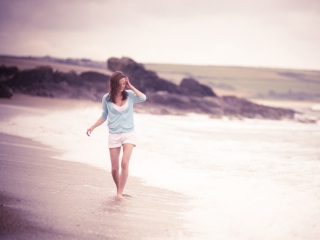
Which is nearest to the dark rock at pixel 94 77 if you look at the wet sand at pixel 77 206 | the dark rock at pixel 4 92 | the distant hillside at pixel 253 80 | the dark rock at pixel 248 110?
the dark rock at pixel 248 110

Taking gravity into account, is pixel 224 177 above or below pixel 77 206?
below

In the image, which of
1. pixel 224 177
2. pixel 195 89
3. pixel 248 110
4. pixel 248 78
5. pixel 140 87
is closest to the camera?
pixel 224 177

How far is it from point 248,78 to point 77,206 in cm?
9569

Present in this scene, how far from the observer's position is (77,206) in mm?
5285

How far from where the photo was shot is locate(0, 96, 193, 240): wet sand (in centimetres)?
437

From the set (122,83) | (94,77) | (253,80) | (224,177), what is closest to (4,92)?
(94,77)

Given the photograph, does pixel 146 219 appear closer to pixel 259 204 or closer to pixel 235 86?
pixel 259 204

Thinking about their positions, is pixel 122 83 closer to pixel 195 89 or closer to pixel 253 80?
pixel 195 89

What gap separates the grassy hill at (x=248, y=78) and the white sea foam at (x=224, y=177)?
51.3 metres

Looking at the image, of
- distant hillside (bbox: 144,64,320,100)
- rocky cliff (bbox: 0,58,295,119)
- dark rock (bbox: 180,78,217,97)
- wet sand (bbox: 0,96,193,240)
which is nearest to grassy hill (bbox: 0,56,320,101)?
distant hillside (bbox: 144,64,320,100)

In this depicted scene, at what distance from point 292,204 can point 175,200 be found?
5.29 feet

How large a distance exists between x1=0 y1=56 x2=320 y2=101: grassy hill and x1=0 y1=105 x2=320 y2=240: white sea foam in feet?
168

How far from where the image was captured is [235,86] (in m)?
88.6

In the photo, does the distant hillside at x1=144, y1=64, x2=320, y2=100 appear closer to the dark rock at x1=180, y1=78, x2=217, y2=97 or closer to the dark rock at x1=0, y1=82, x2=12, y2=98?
the dark rock at x1=180, y1=78, x2=217, y2=97
